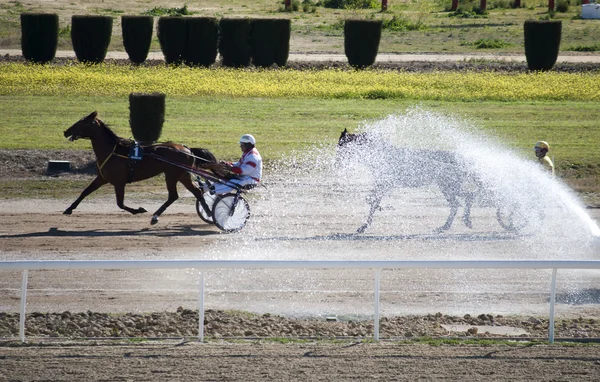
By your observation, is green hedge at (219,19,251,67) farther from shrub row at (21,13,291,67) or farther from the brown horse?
the brown horse

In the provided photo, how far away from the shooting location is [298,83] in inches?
1206

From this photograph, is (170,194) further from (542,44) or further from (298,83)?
(542,44)

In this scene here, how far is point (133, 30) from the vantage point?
33750 millimetres

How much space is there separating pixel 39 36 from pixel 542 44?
15.8 metres

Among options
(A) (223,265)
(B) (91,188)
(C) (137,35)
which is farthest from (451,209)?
(C) (137,35)

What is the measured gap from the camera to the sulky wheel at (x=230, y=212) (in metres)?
15.3

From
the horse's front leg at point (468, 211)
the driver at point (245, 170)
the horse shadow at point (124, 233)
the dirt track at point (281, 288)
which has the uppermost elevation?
the driver at point (245, 170)

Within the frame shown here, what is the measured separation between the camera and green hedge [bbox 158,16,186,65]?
3334cm

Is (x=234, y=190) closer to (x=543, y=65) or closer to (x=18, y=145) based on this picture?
(x=18, y=145)

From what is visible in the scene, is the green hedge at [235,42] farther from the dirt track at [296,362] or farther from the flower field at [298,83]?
the dirt track at [296,362]

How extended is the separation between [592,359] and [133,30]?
86.0 ft

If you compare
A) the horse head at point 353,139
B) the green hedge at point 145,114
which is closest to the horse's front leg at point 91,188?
the horse head at point 353,139

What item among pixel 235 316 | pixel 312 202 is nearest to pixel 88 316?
pixel 235 316

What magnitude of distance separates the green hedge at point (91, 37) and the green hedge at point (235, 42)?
3625mm
